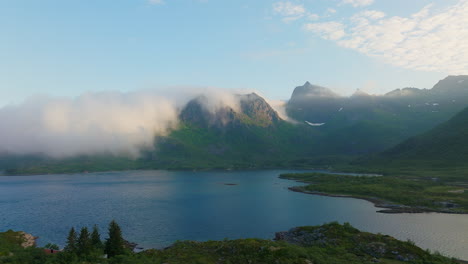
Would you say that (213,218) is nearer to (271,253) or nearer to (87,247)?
(271,253)

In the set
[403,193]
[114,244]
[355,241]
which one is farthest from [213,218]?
[403,193]

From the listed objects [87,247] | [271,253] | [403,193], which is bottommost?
[403,193]

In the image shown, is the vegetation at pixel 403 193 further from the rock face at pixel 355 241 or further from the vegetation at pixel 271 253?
the vegetation at pixel 271 253

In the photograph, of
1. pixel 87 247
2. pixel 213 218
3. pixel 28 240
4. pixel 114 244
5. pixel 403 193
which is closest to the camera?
pixel 87 247

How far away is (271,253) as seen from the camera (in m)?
52.6

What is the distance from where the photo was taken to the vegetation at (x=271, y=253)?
156ft

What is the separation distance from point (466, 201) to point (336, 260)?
108215mm

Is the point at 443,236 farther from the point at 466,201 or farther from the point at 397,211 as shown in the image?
the point at 466,201

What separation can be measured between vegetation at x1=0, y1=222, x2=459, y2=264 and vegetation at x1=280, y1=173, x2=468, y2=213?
228 feet

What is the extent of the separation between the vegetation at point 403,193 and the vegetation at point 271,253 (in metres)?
69.6

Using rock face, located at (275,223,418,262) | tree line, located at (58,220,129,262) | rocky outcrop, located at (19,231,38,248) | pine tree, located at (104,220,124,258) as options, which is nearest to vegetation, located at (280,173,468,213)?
rock face, located at (275,223,418,262)

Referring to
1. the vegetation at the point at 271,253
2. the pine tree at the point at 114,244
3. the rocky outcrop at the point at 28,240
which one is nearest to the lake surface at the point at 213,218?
the rocky outcrop at the point at 28,240

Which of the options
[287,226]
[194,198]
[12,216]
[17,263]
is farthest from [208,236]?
[12,216]

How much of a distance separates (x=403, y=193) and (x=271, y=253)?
416 ft
